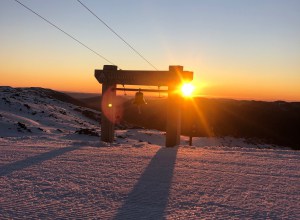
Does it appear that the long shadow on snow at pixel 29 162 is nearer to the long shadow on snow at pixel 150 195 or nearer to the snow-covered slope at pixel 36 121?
the long shadow on snow at pixel 150 195

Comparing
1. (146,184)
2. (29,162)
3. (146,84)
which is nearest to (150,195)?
(146,184)

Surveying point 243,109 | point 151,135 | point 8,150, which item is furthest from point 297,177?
point 243,109

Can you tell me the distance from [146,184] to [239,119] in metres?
39.7

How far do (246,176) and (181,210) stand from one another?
2.78 metres

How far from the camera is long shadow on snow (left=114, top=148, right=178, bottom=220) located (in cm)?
526

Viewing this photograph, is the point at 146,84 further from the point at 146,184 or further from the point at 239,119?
the point at 239,119

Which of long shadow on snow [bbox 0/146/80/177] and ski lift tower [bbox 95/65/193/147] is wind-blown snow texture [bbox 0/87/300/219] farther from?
ski lift tower [bbox 95/65/193/147]

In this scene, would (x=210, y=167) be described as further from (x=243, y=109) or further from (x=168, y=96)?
(x=243, y=109)

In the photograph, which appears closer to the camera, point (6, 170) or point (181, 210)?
point (181, 210)

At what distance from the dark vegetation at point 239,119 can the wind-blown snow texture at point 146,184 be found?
2502cm

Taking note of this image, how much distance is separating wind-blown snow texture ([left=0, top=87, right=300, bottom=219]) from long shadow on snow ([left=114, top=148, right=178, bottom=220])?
1 cm

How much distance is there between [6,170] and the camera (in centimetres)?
778

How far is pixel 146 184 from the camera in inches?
273

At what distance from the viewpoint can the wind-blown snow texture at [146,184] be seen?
5.37 m
